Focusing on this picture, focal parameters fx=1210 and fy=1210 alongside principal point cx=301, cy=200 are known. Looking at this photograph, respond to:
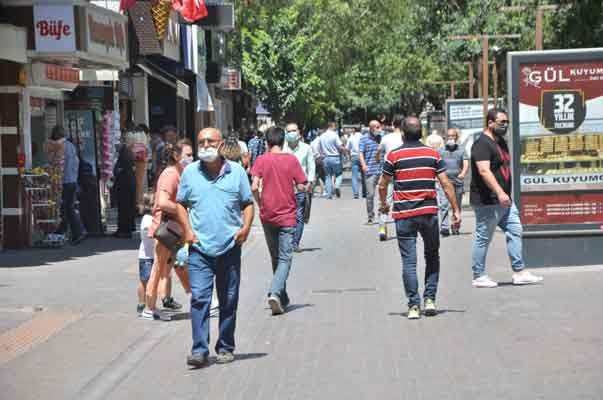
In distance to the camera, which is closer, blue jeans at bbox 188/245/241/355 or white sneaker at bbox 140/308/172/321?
blue jeans at bbox 188/245/241/355

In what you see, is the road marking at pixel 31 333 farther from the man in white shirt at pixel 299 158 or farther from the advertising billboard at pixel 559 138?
the advertising billboard at pixel 559 138

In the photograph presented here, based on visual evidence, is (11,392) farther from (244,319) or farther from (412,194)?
(412,194)

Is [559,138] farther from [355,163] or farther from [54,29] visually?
[355,163]

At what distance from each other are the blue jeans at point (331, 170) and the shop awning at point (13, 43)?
14.8 m

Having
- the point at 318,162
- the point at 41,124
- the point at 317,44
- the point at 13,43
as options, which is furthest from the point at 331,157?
the point at 317,44

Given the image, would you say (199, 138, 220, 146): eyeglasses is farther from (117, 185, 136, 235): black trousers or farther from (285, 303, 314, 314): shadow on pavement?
(117, 185, 136, 235): black trousers

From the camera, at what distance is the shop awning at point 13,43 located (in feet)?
54.5

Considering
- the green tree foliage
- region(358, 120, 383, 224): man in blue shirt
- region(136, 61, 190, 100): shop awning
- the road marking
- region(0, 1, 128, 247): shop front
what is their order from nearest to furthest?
the road marking
region(0, 1, 128, 247): shop front
region(358, 120, 383, 224): man in blue shirt
region(136, 61, 190, 100): shop awning
the green tree foliage

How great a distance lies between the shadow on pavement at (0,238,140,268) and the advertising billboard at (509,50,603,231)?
6.57 meters

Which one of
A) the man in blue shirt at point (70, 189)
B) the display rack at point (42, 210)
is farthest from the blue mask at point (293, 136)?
the man in blue shirt at point (70, 189)

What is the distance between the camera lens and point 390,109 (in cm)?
9119

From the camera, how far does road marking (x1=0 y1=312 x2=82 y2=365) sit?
9832mm

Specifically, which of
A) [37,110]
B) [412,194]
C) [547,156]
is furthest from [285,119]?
[412,194]

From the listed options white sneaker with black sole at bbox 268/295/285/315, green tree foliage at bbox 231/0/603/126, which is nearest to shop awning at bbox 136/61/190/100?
green tree foliage at bbox 231/0/603/126
